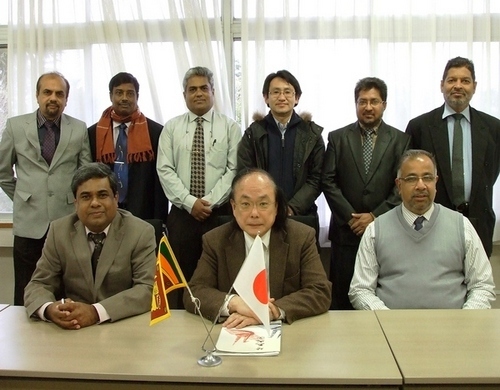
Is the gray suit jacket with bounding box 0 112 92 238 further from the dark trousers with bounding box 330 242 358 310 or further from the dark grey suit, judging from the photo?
the dark trousers with bounding box 330 242 358 310

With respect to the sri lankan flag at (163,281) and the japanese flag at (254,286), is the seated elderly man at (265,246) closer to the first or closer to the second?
the sri lankan flag at (163,281)

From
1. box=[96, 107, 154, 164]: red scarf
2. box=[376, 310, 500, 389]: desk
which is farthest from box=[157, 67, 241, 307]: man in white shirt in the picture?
box=[376, 310, 500, 389]: desk

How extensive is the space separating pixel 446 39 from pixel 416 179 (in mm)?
1771

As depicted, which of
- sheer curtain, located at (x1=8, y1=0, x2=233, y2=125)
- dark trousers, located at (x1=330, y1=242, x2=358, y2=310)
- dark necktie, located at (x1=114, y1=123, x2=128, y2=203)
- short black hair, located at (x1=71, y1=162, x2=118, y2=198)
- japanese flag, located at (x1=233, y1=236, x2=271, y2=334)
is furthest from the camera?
sheer curtain, located at (x1=8, y1=0, x2=233, y2=125)

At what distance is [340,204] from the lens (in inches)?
122

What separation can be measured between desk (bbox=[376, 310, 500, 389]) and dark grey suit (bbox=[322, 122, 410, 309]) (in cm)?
112

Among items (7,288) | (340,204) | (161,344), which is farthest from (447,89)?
(7,288)

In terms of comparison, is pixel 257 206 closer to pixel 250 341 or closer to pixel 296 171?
pixel 250 341

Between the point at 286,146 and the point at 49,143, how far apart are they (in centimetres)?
149

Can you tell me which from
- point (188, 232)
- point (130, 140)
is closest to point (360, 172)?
point (188, 232)

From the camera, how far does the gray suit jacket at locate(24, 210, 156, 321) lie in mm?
2211

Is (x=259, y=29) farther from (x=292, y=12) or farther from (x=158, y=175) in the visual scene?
(x=158, y=175)

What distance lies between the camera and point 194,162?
327 cm

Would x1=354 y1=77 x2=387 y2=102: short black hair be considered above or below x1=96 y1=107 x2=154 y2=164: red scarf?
above
